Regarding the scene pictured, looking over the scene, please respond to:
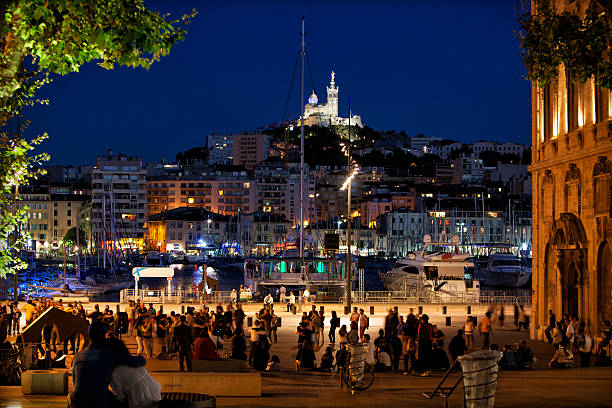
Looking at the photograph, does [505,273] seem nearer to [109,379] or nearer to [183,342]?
[183,342]

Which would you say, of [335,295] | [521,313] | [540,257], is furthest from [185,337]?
[335,295]

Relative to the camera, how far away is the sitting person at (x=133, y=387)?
7.68m

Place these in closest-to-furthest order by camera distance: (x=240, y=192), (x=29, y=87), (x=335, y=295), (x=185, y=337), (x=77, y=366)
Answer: (x=77, y=366) → (x=29, y=87) → (x=185, y=337) → (x=335, y=295) → (x=240, y=192)

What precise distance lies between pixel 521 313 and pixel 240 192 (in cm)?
15007

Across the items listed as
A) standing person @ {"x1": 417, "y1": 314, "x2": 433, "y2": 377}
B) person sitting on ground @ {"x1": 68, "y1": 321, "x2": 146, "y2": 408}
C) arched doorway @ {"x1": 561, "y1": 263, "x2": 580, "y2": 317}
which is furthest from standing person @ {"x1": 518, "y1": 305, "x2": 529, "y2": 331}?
person sitting on ground @ {"x1": 68, "y1": 321, "x2": 146, "y2": 408}

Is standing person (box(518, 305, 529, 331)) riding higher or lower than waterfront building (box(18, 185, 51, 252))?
lower

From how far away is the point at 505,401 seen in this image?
13484 millimetres

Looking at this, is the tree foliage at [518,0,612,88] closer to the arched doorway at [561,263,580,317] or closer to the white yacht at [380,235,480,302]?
the arched doorway at [561,263,580,317]

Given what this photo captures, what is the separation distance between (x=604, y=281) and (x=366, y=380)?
10.7 meters

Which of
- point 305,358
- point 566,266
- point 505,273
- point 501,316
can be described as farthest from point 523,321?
point 505,273

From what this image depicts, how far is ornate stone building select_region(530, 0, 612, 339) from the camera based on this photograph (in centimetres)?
2234

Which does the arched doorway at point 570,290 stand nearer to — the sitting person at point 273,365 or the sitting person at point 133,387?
the sitting person at point 273,365

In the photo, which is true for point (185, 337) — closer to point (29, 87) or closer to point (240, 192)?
point (29, 87)

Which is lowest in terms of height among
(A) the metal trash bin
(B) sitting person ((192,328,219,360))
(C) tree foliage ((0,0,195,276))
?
(B) sitting person ((192,328,219,360))
